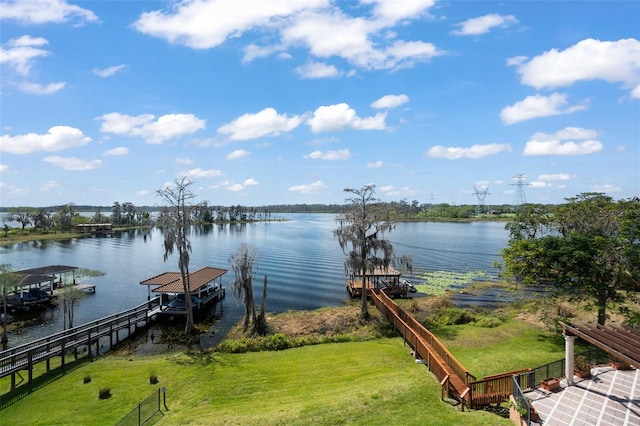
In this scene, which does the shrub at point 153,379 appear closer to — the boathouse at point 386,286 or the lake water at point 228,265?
the lake water at point 228,265

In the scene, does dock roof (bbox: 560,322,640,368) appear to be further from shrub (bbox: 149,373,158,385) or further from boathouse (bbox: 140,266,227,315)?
boathouse (bbox: 140,266,227,315)

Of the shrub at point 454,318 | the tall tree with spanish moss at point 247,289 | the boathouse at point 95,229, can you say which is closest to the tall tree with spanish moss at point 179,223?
the tall tree with spanish moss at point 247,289

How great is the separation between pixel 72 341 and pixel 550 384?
2523cm

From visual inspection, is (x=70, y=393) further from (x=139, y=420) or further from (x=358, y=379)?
(x=358, y=379)

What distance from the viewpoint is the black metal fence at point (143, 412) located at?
1250cm

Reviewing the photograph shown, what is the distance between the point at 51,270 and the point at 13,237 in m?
77.0

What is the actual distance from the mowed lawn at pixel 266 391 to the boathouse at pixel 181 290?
32.9ft

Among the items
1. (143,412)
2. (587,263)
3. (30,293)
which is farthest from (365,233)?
(30,293)

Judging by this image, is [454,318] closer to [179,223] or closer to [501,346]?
[501,346]

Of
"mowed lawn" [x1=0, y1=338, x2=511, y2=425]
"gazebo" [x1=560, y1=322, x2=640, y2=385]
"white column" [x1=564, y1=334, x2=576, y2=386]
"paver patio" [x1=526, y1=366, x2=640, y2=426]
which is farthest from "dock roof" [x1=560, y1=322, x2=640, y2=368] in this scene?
"mowed lawn" [x1=0, y1=338, x2=511, y2=425]

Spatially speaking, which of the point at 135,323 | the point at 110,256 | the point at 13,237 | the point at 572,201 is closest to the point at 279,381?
the point at 135,323

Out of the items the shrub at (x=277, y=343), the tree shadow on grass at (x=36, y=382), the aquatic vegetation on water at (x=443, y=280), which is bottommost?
the aquatic vegetation on water at (x=443, y=280)

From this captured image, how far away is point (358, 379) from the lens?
52.2 feet

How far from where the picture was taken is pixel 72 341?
22.2m
